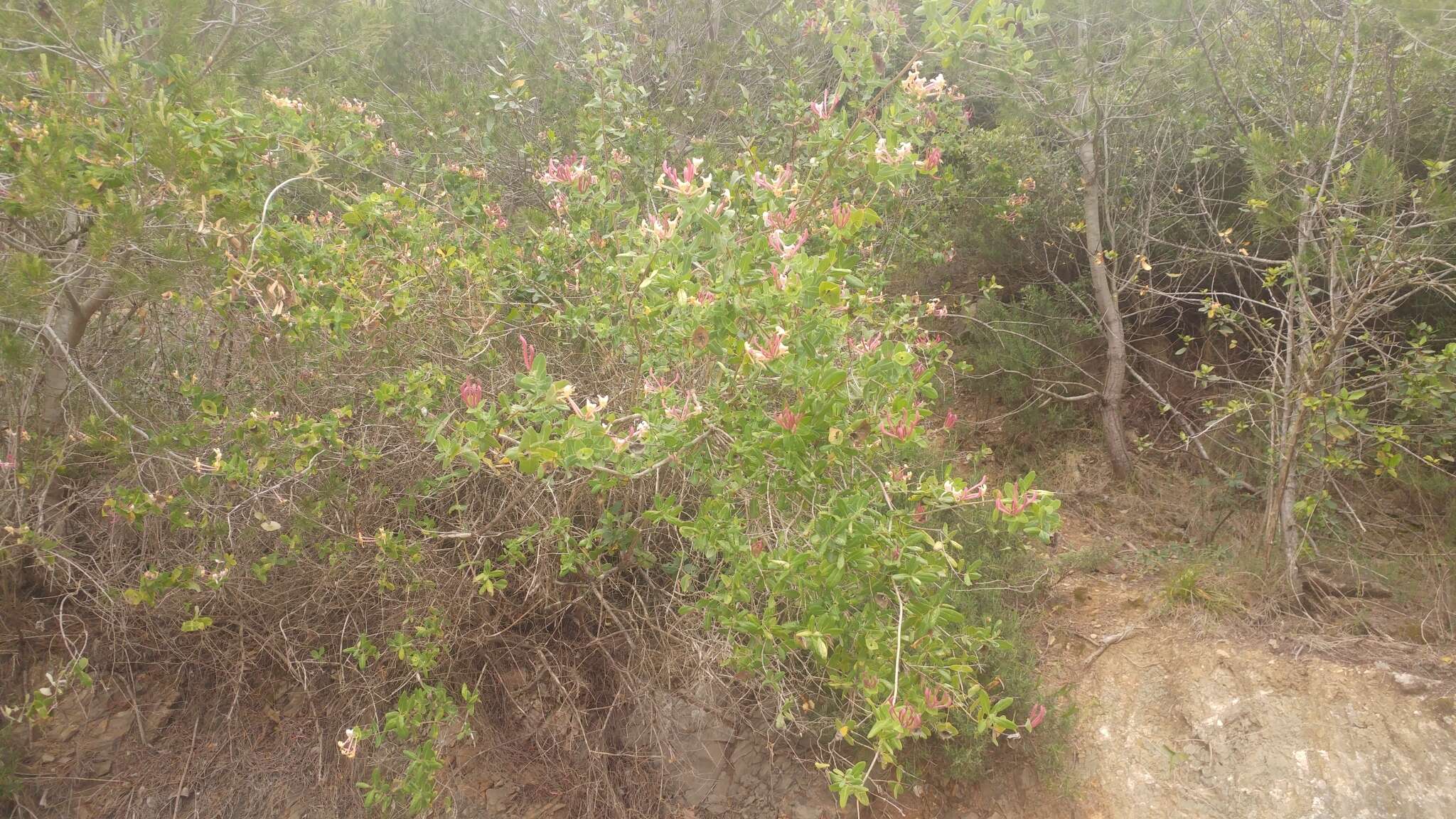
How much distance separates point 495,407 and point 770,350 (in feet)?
2.68

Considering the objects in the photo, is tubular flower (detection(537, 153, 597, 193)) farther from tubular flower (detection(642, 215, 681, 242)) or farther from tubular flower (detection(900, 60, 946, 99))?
tubular flower (detection(900, 60, 946, 99))

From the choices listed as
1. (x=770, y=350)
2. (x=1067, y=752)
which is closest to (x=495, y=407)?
(x=770, y=350)

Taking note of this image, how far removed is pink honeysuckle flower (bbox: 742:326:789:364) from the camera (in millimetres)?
1925

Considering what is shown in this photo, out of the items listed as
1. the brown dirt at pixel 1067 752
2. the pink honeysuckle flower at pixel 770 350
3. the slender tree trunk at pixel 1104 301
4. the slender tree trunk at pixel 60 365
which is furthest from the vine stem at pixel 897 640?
the slender tree trunk at pixel 1104 301

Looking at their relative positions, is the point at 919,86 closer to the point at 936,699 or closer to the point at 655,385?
the point at 655,385

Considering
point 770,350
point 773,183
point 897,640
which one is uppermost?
point 773,183

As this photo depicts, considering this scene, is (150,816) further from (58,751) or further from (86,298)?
(86,298)

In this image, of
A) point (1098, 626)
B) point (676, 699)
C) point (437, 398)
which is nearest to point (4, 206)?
point (437, 398)

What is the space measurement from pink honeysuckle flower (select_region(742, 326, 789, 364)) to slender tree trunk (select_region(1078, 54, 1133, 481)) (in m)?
4.02

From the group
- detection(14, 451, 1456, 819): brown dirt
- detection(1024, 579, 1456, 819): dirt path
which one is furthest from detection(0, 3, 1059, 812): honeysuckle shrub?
detection(1024, 579, 1456, 819): dirt path

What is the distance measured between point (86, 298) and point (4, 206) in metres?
1.09

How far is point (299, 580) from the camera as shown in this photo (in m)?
3.52

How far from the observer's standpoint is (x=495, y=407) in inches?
89.8

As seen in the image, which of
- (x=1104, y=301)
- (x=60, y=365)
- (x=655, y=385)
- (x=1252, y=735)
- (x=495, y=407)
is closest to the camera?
(x=495, y=407)
